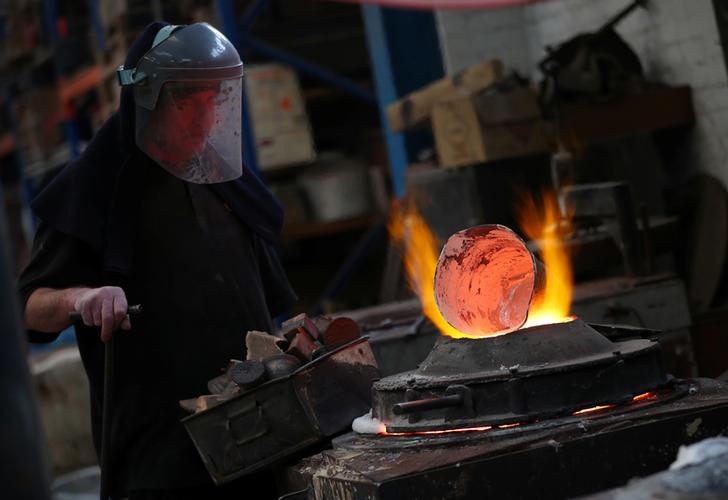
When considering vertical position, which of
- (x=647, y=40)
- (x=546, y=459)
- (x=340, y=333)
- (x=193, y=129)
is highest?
(x=647, y=40)

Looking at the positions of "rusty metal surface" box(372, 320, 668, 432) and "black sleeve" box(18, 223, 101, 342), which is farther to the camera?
"black sleeve" box(18, 223, 101, 342)

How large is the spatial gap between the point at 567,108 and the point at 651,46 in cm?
58

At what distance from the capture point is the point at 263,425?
3201 millimetres

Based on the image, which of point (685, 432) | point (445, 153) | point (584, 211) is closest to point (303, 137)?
point (445, 153)

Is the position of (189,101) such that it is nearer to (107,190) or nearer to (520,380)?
(107,190)

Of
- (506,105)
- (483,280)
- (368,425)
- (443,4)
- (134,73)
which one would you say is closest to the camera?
(368,425)

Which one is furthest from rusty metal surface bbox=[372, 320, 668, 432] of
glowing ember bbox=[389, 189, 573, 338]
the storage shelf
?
the storage shelf

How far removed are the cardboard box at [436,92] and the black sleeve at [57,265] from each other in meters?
2.91

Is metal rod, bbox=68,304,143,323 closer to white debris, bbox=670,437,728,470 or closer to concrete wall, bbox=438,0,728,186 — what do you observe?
white debris, bbox=670,437,728,470

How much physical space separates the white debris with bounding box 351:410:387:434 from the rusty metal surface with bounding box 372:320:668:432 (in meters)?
0.03

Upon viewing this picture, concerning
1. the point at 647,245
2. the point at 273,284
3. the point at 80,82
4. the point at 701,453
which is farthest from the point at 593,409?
the point at 80,82

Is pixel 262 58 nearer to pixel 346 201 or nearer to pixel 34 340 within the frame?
pixel 346 201

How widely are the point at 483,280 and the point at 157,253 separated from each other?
0.91 metres

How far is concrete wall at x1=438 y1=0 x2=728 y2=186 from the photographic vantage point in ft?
18.1
